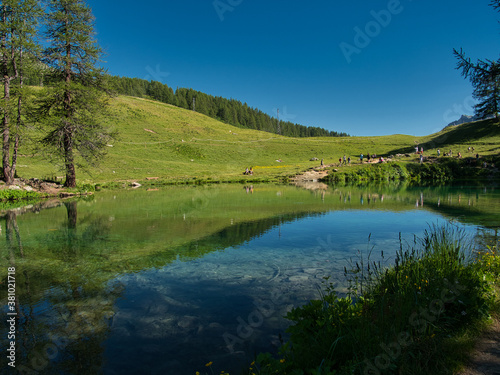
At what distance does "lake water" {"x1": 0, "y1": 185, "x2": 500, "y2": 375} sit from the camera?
4992mm

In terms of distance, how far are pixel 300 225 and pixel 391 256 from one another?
6.15 m

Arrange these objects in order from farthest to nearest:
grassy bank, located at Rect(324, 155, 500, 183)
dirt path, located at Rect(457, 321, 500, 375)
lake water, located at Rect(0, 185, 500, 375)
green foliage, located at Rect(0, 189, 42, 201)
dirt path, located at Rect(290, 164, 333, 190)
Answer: grassy bank, located at Rect(324, 155, 500, 183) → dirt path, located at Rect(290, 164, 333, 190) → green foliage, located at Rect(0, 189, 42, 201) → lake water, located at Rect(0, 185, 500, 375) → dirt path, located at Rect(457, 321, 500, 375)

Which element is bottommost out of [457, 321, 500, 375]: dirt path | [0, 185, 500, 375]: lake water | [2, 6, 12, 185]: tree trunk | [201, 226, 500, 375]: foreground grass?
[0, 185, 500, 375]: lake water

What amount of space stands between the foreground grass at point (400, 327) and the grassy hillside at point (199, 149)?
43.4 m

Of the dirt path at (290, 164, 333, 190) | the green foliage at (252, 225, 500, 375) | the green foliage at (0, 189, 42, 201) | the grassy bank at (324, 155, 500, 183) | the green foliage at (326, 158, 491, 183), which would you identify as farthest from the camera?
the green foliage at (326, 158, 491, 183)

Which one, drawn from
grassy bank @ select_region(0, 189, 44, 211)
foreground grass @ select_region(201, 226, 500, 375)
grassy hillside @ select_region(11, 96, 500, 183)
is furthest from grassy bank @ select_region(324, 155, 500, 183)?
foreground grass @ select_region(201, 226, 500, 375)

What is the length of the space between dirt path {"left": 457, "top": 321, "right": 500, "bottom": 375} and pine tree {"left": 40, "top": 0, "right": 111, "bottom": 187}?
34.0m

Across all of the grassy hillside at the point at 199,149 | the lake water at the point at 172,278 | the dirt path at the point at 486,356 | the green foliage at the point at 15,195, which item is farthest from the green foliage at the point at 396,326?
the grassy hillside at the point at 199,149

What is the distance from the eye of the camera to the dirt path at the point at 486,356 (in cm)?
381

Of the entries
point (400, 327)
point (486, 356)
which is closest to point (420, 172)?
point (486, 356)

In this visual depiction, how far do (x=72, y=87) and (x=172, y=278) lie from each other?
94.8ft

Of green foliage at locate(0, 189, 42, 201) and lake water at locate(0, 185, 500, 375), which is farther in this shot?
green foliage at locate(0, 189, 42, 201)

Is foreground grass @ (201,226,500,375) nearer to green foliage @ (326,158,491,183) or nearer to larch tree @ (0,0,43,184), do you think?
larch tree @ (0,0,43,184)

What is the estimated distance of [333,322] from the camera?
4.80 metres
